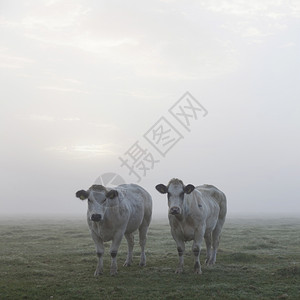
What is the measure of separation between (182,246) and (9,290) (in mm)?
5890

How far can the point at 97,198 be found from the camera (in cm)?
1266

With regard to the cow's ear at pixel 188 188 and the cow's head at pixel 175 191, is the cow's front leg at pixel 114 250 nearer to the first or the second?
the cow's head at pixel 175 191

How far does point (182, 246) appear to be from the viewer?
1331cm

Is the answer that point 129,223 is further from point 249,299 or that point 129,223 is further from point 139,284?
point 249,299

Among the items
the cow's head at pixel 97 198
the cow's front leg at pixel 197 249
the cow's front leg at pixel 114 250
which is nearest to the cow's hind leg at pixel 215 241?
the cow's front leg at pixel 197 249

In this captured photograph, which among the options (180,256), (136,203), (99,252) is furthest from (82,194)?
(180,256)

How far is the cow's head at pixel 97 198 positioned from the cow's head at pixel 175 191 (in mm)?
1746

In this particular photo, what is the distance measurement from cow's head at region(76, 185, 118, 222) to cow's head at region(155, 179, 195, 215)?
1746 mm

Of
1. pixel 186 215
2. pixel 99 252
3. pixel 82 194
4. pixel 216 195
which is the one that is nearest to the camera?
pixel 82 194

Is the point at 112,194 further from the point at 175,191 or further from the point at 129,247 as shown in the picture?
the point at 129,247

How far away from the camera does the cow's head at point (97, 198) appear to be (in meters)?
12.4

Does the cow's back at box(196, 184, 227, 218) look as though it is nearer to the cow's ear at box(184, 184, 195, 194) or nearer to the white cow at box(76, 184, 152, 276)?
the cow's ear at box(184, 184, 195, 194)

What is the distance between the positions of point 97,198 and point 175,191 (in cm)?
264

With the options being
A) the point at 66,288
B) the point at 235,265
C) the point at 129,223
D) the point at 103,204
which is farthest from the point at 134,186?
the point at 66,288
